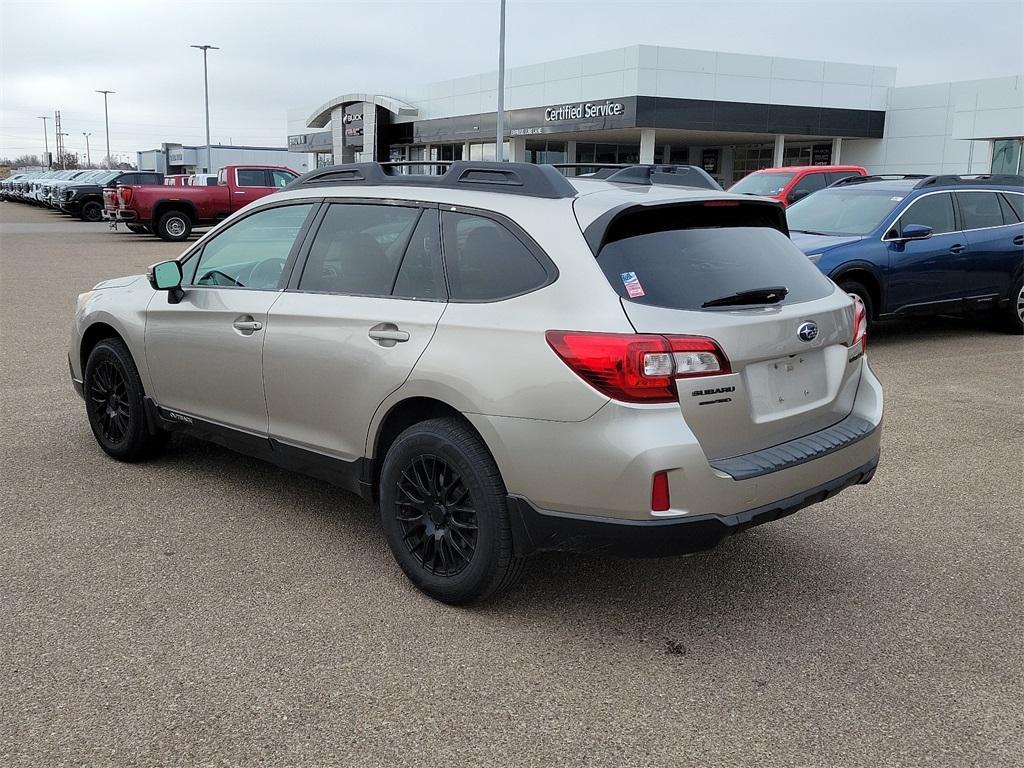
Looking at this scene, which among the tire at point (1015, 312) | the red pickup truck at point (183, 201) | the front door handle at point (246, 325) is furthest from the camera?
the red pickup truck at point (183, 201)

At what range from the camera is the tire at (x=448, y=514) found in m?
3.62

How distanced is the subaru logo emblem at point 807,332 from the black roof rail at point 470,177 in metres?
1.02

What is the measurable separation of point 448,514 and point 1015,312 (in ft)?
31.0

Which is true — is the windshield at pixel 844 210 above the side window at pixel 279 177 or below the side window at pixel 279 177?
below

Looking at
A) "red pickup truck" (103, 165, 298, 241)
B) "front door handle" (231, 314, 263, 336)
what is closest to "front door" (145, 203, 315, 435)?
"front door handle" (231, 314, 263, 336)

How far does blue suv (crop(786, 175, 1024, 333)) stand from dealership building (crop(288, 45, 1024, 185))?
83.4 feet

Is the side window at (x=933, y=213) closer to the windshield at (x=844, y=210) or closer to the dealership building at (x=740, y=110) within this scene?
the windshield at (x=844, y=210)

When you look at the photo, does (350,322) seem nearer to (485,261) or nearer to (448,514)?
(485,261)

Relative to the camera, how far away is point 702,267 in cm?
371

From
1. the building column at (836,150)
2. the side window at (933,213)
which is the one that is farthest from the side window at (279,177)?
the building column at (836,150)

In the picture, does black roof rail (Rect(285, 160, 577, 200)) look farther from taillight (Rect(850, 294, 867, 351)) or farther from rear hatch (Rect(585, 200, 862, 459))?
taillight (Rect(850, 294, 867, 351))

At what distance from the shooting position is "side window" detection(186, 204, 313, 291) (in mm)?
4758

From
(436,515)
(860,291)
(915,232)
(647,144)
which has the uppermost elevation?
(647,144)

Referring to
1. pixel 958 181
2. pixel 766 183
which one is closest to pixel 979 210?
pixel 958 181
